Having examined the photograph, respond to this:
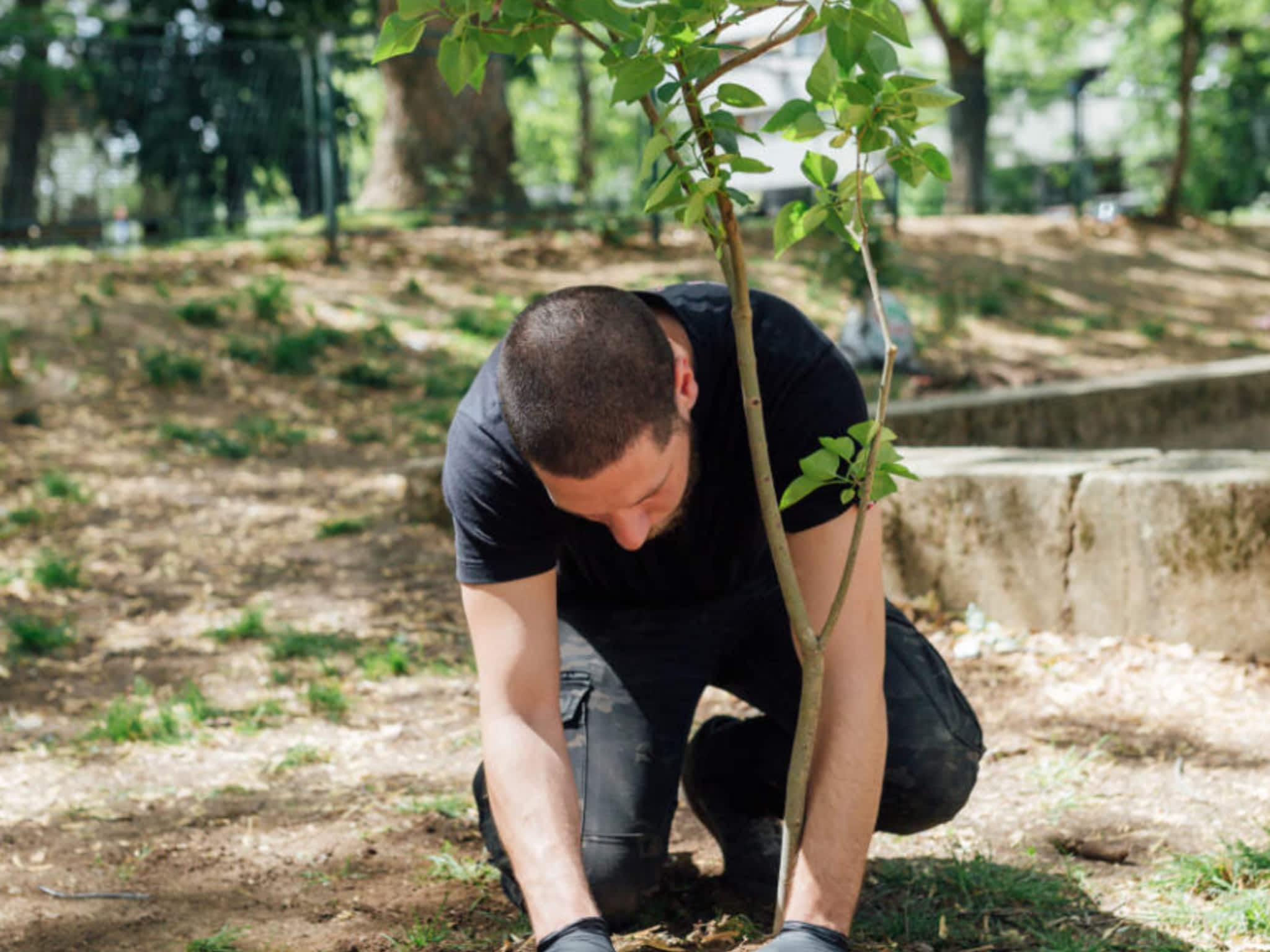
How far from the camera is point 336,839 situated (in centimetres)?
294

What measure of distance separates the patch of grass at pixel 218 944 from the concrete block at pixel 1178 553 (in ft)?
7.90

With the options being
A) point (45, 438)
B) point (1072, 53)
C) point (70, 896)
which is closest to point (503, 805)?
point (70, 896)

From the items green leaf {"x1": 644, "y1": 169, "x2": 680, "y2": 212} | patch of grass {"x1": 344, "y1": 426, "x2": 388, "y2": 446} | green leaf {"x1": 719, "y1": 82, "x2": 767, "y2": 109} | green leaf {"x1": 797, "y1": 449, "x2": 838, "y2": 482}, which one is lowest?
patch of grass {"x1": 344, "y1": 426, "x2": 388, "y2": 446}

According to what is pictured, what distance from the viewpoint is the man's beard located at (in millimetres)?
2283

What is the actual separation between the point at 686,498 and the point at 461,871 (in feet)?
3.07

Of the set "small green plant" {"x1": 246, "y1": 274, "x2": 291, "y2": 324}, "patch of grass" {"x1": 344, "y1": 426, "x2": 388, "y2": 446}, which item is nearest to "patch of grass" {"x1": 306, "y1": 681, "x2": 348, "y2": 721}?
"patch of grass" {"x1": 344, "y1": 426, "x2": 388, "y2": 446}

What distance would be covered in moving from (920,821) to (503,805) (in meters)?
0.81

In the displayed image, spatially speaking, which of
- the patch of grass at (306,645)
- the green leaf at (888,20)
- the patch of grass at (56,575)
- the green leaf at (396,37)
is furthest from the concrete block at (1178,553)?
the patch of grass at (56,575)

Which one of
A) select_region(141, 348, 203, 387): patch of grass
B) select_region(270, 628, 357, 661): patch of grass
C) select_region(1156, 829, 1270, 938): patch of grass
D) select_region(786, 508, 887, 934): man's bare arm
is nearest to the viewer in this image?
select_region(786, 508, 887, 934): man's bare arm

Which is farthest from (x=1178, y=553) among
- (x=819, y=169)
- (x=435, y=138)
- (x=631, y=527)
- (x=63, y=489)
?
(x=435, y=138)

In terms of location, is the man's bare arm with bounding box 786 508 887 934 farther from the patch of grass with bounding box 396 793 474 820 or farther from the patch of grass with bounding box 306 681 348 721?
the patch of grass with bounding box 306 681 348 721

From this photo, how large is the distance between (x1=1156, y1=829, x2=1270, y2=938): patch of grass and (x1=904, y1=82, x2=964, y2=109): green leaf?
1.49 meters

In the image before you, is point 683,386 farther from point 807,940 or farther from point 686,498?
point 807,940

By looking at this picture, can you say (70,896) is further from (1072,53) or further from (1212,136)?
(1072,53)
